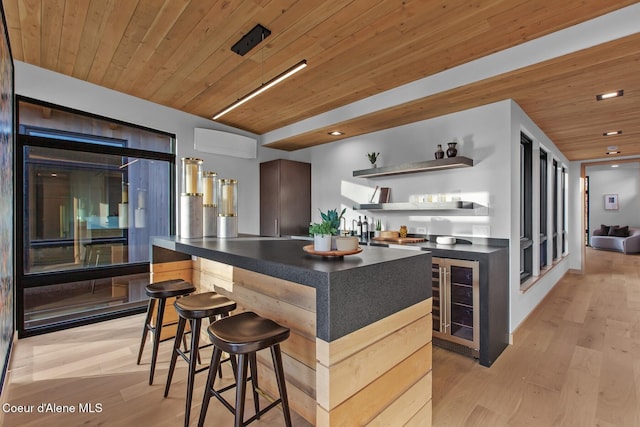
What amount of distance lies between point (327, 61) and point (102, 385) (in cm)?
323

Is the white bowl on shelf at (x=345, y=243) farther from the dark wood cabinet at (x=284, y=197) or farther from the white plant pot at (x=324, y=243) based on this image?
the dark wood cabinet at (x=284, y=197)

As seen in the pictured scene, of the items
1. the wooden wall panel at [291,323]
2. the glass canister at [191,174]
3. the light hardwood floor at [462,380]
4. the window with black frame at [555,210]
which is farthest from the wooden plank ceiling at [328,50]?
the light hardwood floor at [462,380]

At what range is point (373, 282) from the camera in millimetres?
1349

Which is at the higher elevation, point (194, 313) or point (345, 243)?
point (345, 243)

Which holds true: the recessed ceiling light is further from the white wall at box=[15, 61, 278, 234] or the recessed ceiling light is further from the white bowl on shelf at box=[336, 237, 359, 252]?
the white wall at box=[15, 61, 278, 234]

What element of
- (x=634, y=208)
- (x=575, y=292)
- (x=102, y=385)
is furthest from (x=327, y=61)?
(x=634, y=208)

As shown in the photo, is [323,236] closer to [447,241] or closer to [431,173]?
[447,241]

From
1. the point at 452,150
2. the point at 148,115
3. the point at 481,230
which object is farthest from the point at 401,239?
→ the point at 148,115

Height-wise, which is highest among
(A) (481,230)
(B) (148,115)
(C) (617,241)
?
(B) (148,115)

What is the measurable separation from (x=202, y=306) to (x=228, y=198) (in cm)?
114

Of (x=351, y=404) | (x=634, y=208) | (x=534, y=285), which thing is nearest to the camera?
(x=351, y=404)

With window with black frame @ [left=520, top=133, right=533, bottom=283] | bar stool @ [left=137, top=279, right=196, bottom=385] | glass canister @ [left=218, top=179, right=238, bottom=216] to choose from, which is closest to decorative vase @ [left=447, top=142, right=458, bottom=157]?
window with black frame @ [left=520, top=133, right=533, bottom=283]

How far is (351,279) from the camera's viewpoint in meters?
1.25

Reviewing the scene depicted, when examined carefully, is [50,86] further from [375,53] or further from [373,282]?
[373,282]
